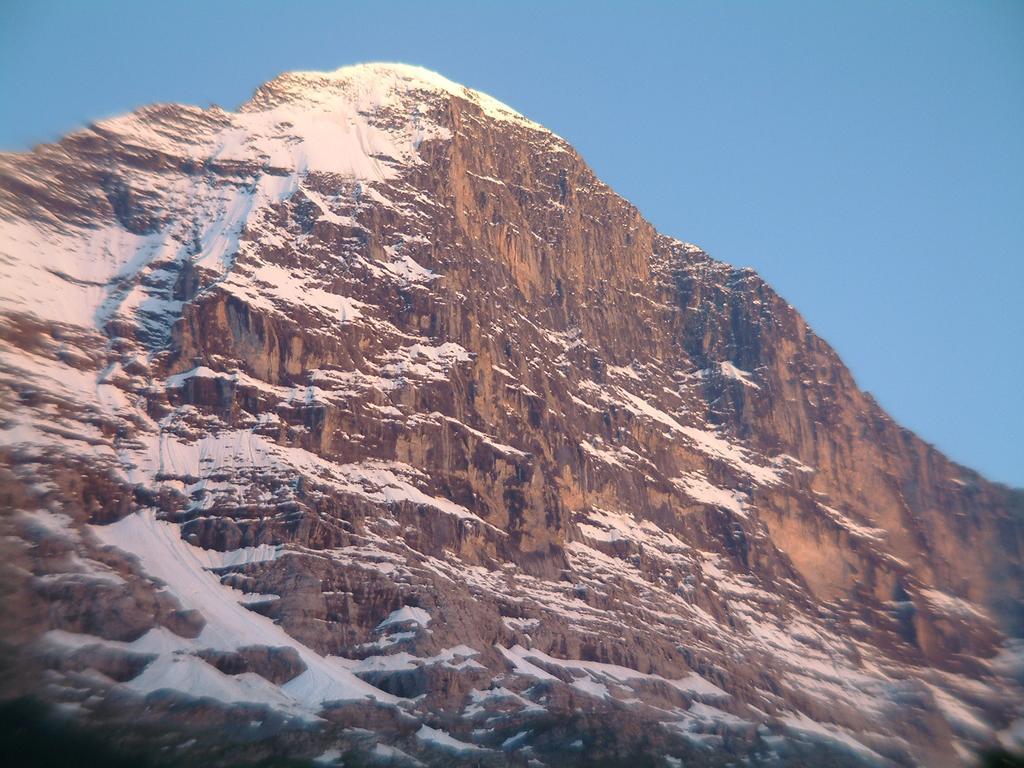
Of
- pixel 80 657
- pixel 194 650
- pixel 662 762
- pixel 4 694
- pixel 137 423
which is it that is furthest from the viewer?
pixel 137 423

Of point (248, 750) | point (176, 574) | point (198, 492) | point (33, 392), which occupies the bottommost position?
point (248, 750)

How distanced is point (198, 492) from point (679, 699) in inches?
2718

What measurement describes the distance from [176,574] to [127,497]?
1528 cm

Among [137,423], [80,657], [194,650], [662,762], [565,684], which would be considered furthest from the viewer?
[137,423]

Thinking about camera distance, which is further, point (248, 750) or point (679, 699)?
point (679, 699)

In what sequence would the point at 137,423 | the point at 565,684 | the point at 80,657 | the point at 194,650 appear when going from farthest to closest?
the point at 137,423, the point at 565,684, the point at 194,650, the point at 80,657

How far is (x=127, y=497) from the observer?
181 metres

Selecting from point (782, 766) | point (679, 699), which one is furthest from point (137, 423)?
point (782, 766)

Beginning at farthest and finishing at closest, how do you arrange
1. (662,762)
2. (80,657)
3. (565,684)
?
(565,684)
(662,762)
(80,657)

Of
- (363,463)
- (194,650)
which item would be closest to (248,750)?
(194,650)

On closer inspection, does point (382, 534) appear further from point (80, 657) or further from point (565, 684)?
point (80, 657)

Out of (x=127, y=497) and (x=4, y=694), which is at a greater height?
(x=127, y=497)

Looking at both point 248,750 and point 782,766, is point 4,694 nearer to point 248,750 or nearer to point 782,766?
point 248,750

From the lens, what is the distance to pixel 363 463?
199m
